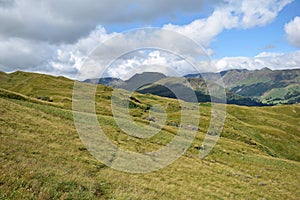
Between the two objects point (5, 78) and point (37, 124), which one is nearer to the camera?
point (37, 124)

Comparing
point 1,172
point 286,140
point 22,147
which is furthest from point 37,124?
point 286,140

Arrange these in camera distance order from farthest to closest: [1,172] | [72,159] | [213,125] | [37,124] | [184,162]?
[213,125], [184,162], [37,124], [72,159], [1,172]

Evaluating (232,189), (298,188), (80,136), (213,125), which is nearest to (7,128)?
(80,136)

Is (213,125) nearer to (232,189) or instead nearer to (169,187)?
(232,189)

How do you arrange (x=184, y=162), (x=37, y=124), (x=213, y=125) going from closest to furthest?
1. (x=37, y=124)
2. (x=184, y=162)
3. (x=213, y=125)

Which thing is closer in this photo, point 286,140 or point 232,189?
point 232,189

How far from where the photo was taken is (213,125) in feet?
292

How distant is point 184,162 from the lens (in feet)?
110

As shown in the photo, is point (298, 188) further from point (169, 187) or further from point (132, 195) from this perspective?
point (132, 195)

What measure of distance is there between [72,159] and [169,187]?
9.32 meters

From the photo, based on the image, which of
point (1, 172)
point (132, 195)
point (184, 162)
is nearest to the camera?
point (1, 172)

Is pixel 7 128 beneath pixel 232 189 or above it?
above

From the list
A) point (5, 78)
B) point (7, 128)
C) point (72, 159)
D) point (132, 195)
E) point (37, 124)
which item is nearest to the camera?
point (132, 195)

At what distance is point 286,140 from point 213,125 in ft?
97.2
